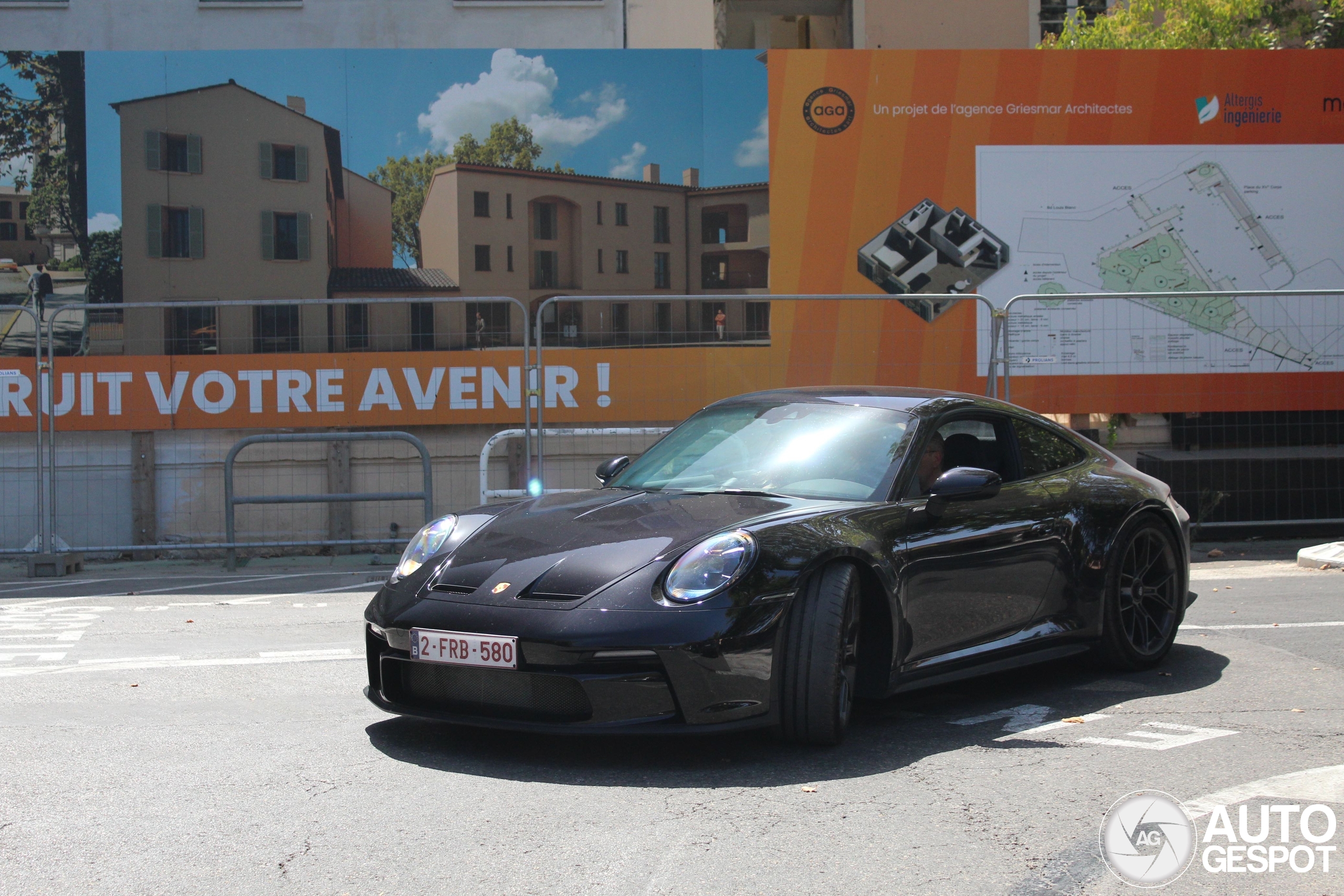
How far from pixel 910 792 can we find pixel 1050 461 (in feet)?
7.05

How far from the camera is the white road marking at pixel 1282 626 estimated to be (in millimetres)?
6551

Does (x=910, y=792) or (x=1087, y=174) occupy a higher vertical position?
(x=1087, y=174)

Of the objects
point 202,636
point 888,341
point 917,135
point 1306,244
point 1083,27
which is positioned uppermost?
point 1083,27

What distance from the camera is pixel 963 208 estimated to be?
39.2ft

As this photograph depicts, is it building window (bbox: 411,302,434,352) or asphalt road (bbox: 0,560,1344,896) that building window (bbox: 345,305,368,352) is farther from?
asphalt road (bbox: 0,560,1344,896)

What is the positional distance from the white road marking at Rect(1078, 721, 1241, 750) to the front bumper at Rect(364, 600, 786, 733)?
49.1 inches

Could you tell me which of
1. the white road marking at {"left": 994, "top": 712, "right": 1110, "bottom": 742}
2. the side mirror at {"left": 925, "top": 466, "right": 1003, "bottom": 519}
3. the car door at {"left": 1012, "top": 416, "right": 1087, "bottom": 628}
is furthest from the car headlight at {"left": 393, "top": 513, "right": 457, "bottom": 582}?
the car door at {"left": 1012, "top": 416, "right": 1087, "bottom": 628}

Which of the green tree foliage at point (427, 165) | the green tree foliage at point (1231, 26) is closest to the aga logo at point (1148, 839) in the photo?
the green tree foliage at point (427, 165)

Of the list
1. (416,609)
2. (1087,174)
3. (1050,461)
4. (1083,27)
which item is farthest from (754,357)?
(1083,27)

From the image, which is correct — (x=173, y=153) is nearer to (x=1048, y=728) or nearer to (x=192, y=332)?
(x=192, y=332)

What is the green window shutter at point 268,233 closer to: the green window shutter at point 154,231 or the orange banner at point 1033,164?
the green window shutter at point 154,231

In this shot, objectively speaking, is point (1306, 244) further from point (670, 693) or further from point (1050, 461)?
point (670, 693)

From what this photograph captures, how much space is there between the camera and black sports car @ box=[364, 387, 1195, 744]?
382 cm

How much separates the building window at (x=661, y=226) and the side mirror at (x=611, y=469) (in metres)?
6.65
